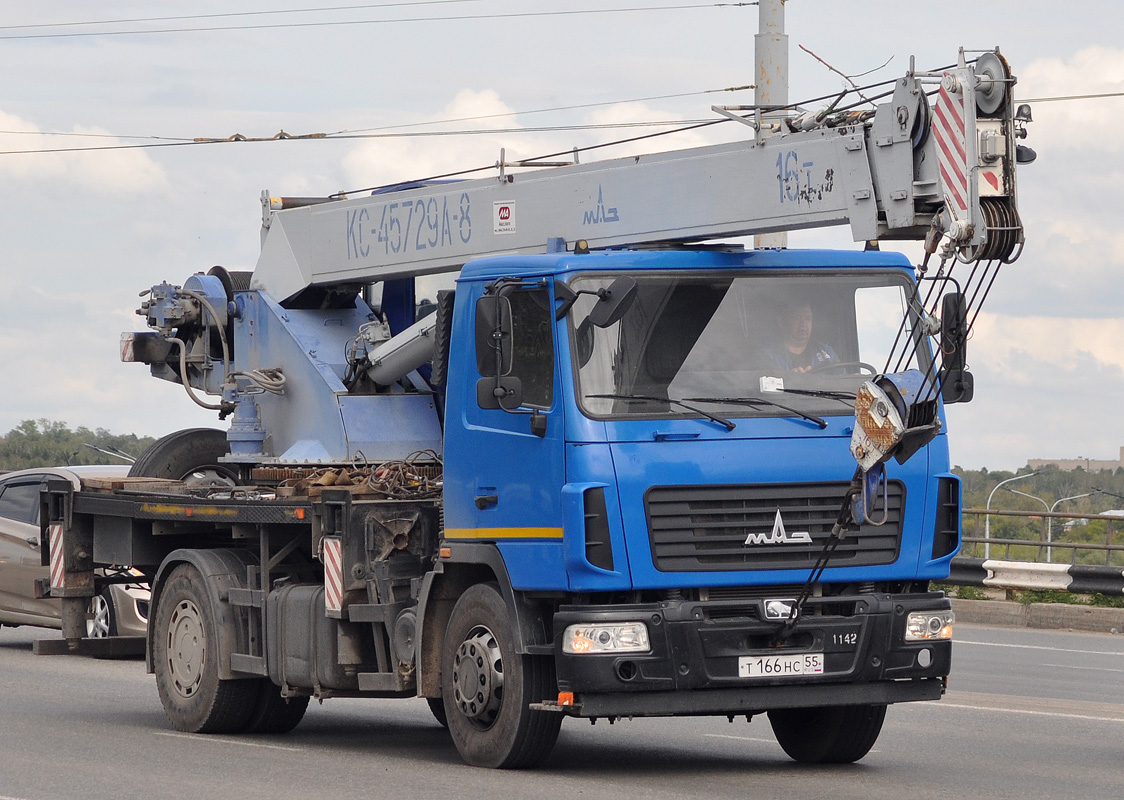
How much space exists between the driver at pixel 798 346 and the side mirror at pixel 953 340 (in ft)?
1.99

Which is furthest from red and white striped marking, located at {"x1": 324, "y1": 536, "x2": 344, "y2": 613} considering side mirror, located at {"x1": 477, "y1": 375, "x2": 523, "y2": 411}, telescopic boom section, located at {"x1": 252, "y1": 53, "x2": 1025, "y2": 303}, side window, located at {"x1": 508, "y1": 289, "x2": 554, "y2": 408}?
telescopic boom section, located at {"x1": 252, "y1": 53, "x2": 1025, "y2": 303}

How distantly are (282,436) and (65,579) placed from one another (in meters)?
1.98

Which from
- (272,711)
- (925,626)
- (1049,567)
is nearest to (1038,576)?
(1049,567)

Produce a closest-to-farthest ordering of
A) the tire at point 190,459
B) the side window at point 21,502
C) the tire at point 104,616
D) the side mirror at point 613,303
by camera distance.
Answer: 1. the side mirror at point 613,303
2. the tire at point 190,459
3. the tire at point 104,616
4. the side window at point 21,502

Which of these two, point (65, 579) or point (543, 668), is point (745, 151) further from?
point (65, 579)

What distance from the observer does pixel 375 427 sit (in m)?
12.4

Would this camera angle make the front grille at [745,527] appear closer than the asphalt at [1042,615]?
Yes

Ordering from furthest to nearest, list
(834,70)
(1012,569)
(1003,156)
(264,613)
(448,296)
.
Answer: (1012,569) < (264,613) < (448,296) < (834,70) < (1003,156)

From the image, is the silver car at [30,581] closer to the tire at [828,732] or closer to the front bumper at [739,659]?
the tire at [828,732]

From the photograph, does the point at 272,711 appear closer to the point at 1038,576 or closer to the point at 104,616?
the point at 104,616

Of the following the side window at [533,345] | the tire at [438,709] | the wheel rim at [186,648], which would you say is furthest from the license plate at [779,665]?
the wheel rim at [186,648]

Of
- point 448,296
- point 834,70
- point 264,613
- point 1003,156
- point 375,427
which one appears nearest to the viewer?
point 1003,156

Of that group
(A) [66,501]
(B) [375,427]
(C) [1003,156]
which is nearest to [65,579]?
(A) [66,501]

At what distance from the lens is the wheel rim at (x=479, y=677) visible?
31.4 ft
